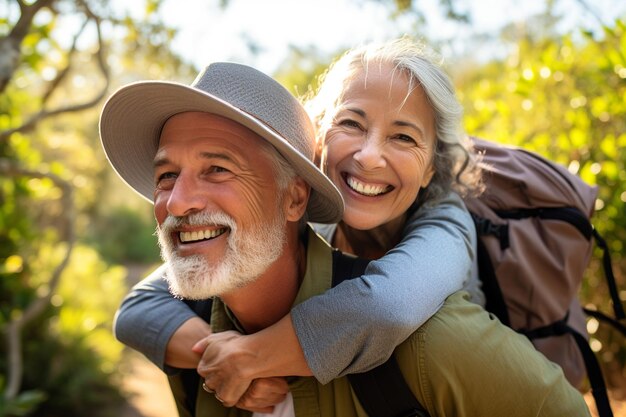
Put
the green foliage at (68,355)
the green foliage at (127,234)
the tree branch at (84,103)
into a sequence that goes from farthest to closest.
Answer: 1. the green foliage at (127,234)
2. the green foliage at (68,355)
3. the tree branch at (84,103)

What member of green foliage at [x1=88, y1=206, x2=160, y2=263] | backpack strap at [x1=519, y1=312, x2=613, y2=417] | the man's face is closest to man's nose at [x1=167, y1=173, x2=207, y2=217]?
the man's face

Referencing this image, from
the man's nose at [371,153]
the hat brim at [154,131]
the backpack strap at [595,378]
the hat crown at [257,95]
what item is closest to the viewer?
the hat brim at [154,131]

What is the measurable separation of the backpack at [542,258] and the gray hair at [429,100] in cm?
13

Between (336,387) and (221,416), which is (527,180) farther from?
(221,416)

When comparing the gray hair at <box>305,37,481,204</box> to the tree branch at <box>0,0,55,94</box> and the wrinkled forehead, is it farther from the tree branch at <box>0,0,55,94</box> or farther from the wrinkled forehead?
the tree branch at <box>0,0,55,94</box>

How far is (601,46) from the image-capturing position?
440 centimetres

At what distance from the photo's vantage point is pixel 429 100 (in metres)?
2.18

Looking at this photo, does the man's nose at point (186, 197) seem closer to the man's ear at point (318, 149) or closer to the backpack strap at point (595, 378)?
the man's ear at point (318, 149)

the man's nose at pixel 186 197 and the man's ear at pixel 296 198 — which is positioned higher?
the man's nose at pixel 186 197

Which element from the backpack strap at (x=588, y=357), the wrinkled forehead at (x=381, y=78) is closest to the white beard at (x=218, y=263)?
the wrinkled forehead at (x=381, y=78)

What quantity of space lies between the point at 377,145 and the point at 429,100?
0.89ft

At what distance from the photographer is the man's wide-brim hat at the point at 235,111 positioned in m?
1.82

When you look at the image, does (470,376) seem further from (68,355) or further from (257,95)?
(68,355)

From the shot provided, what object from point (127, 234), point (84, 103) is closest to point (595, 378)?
point (84, 103)
